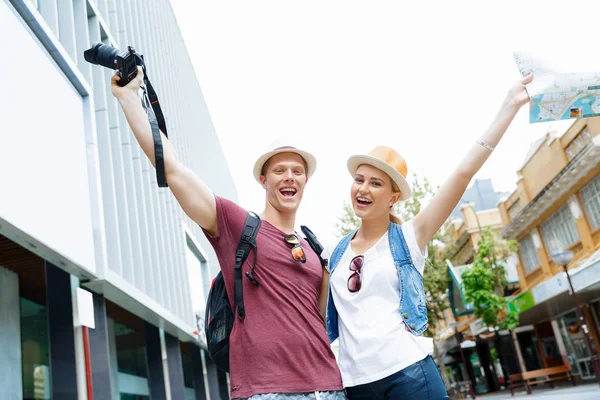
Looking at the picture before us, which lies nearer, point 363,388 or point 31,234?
point 363,388

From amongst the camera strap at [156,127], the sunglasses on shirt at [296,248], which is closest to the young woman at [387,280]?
the sunglasses on shirt at [296,248]

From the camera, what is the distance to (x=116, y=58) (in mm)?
2781

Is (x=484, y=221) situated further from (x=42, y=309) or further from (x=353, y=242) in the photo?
(x=353, y=242)

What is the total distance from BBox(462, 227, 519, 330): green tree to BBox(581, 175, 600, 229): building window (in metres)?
6.76

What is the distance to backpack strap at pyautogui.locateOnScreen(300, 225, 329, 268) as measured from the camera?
3383 mm

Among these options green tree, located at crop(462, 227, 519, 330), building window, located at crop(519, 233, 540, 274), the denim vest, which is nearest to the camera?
the denim vest

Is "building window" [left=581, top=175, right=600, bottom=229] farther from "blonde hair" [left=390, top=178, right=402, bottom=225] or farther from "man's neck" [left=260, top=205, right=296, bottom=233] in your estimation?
"man's neck" [left=260, top=205, right=296, bottom=233]

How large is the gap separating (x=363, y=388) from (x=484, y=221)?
38.8 m

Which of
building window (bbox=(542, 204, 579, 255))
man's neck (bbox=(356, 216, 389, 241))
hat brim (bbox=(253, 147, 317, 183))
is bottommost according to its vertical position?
man's neck (bbox=(356, 216, 389, 241))

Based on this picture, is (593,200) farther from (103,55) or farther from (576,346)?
(103,55)

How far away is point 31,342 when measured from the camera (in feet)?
30.7

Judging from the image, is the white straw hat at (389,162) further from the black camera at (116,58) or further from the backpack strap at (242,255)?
the black camera at (116,58)

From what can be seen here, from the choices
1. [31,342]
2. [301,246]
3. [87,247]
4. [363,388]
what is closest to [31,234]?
[87,247]

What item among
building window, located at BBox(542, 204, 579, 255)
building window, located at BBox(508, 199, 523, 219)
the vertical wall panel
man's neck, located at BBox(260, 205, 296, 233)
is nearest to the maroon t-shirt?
man's neck, located at BBox(260, 205, 296, 233)
